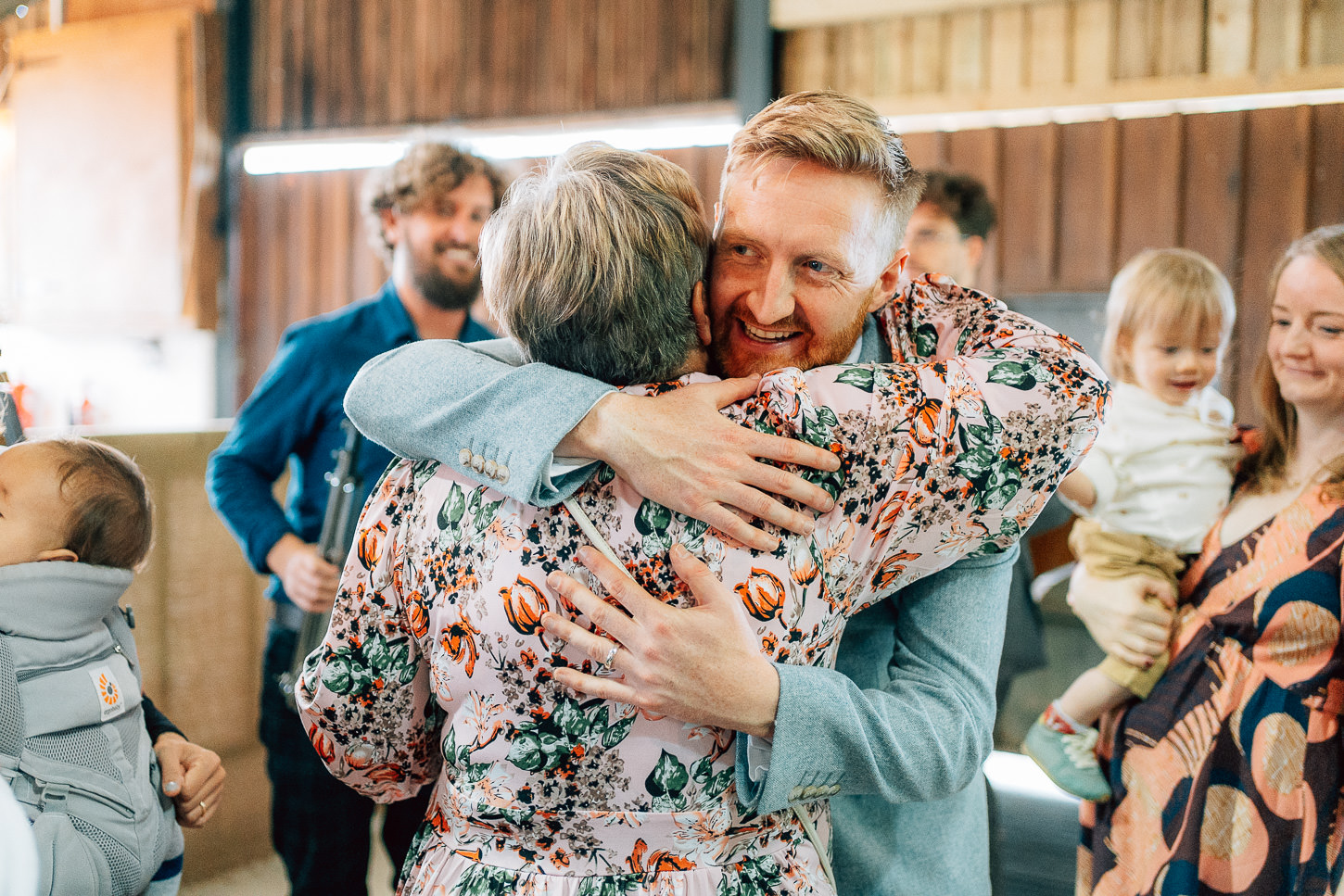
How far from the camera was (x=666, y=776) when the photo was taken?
3.23 ft

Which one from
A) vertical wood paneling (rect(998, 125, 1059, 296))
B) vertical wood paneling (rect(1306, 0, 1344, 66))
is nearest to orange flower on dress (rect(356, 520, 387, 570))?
vertical wood paneling (rect(998, 125, 1059, 296))

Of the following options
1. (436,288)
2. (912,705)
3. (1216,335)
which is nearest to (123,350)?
(436,288)

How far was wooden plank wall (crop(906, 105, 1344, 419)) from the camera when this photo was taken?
378 centimetres

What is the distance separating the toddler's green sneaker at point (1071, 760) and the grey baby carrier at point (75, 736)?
154cm

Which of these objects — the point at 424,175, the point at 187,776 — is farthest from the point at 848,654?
the point at 424,175

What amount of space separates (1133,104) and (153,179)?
3695 millimetres

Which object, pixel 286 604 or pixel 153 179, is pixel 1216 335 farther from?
pixel 153 179

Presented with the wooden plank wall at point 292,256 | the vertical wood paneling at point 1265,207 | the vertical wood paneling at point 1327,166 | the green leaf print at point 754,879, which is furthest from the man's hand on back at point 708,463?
the wooden plank wall at point 292,256

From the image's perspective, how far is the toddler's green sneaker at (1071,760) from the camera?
6.11ft

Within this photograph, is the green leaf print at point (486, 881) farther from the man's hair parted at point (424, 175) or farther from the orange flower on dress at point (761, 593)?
the man's hair parted at point (424, 175)

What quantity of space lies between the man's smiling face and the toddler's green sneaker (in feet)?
3.75

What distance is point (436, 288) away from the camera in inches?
92.0

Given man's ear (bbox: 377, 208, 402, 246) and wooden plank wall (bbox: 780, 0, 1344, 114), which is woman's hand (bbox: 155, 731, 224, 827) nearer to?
man's ear (bbox: 377, 208, 402, 246)

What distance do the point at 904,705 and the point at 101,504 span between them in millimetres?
932
